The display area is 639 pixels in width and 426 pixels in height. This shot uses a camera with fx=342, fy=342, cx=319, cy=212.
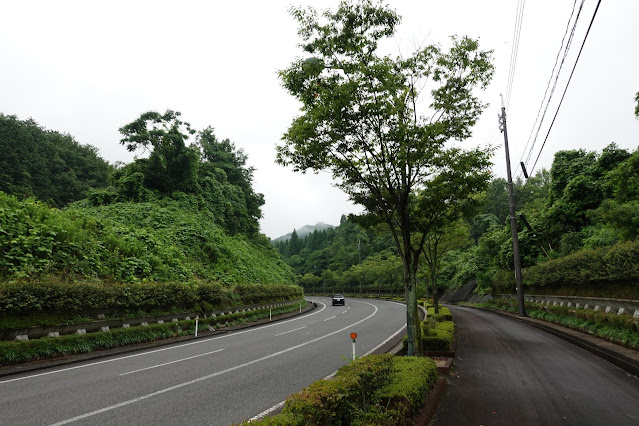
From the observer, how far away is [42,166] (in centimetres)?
3891

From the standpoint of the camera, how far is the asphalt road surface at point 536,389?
5.21 m

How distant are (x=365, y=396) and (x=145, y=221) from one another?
22.0 m

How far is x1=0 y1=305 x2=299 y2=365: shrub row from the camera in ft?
30.2

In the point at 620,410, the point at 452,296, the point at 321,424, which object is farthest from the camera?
the point at 452,296

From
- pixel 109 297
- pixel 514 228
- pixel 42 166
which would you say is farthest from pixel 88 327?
pixel 42 166

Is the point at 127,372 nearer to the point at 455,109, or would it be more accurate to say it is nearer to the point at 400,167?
the point at 400,167

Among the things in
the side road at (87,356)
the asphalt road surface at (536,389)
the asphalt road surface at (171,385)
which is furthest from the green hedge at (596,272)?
the side road at (87,356)

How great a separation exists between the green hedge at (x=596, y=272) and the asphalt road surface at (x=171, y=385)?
8297mm

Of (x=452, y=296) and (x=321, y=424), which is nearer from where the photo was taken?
(x=321, y=424)

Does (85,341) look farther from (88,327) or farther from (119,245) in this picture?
(119,245)

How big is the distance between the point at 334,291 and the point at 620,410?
258ft

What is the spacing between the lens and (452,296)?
159 feet

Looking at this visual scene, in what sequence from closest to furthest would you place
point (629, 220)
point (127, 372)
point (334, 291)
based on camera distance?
point (127, 372) < point (629, 220) < point (334, 291)

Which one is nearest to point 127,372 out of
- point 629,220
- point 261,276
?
point 629,220
